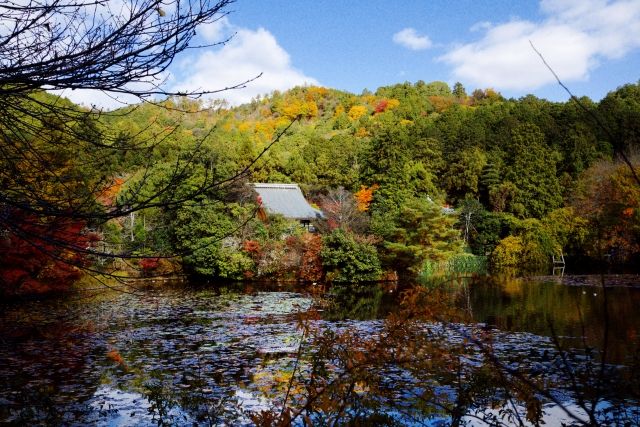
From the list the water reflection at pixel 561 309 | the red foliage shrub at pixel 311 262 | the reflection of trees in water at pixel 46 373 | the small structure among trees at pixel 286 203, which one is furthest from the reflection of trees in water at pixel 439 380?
the small structure among trees at pixel 286 203

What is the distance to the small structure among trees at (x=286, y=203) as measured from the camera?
24.8 metres

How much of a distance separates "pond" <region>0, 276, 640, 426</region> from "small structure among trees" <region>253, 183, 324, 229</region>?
9064 millimetres

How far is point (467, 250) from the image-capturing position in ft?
88.0

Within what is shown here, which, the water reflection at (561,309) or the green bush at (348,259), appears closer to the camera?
the water reflection at (561,309)

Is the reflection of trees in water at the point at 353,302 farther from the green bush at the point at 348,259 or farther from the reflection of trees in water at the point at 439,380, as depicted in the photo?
the reflection of trees in water at the point at 439,380

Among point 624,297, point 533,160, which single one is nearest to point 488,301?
point 624,297

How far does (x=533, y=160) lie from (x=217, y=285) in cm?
2006

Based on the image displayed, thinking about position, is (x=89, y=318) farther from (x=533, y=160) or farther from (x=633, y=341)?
(x=533, y=160)

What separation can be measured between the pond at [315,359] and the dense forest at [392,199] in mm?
1862

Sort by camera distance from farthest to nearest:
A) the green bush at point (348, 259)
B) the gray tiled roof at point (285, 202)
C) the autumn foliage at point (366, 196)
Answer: the autumn foliage at point (366, 196), the gray tiled roof at point (285, 202), the green bush at point (348, 259)

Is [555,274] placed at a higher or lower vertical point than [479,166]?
lower

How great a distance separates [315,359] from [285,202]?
22194 millimetres

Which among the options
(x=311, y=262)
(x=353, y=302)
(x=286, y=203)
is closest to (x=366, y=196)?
(x=286, y=203)

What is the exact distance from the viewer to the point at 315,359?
3736mm
